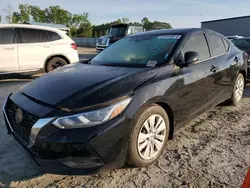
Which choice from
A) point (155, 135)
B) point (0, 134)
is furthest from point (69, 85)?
point (0, 134)

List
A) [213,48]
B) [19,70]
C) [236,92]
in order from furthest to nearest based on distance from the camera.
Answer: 1. [19,70]
2. [236,92]
3. [213,48]

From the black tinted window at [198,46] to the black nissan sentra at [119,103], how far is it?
15mm

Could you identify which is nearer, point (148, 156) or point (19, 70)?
point (148, 156)

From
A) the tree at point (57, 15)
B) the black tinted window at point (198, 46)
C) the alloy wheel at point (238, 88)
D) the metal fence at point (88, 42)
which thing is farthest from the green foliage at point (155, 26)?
the tree at point (57, 15)

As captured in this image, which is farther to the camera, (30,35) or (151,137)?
(30,35)

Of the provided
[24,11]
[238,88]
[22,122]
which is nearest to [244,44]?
[238,88]

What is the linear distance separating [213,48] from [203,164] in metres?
2.05

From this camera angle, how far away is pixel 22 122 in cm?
232

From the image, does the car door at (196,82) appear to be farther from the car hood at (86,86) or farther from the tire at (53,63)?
the tire at (53,63)

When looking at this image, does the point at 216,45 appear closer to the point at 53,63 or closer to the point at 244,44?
the point at 244,44

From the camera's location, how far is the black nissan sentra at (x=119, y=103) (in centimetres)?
206

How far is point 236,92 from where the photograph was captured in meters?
4.61

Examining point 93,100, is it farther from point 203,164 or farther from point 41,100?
point 203,164

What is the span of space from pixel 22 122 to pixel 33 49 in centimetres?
518
